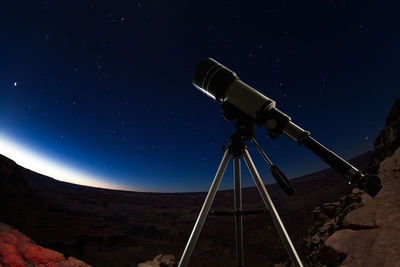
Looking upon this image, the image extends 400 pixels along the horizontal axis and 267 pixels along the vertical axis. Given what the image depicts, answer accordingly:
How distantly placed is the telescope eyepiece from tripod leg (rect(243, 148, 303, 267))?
0.74 meters

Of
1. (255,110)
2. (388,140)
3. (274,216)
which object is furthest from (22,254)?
(388,140)

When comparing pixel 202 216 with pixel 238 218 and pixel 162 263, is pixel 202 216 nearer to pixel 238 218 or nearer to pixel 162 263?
pixel 238 218

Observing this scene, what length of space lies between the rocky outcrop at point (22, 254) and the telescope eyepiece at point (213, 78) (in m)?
3.60

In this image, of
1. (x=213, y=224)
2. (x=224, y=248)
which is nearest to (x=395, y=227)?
(x=224, y=248)

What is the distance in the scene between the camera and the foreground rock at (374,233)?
76.1 inches

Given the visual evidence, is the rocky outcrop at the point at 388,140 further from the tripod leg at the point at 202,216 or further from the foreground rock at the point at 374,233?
the tripod leg at the point at 202,216

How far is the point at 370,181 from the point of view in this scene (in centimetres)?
119

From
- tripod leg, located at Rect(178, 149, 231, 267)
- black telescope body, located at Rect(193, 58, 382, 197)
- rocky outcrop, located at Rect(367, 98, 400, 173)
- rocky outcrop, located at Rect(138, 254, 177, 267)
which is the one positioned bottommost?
rocky outcrop, located at Rect(138, 254, 177, 267)

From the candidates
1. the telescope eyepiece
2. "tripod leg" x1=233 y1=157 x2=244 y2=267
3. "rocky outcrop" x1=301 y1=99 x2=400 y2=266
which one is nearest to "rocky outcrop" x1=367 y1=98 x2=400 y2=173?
"rocky outcrop" x1=301 y1=99 x2=400 y2=266

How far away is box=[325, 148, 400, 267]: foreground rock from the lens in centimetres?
193

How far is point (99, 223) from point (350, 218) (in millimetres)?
26395

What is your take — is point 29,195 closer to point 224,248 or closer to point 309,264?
point 224,248

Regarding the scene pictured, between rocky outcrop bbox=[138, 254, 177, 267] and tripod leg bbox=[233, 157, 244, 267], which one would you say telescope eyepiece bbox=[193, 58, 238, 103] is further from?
rocky outcrop bbox=[138, 254, 177, 267]

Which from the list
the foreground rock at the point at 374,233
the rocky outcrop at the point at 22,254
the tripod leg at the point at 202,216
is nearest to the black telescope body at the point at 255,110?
the tripod leg at the point at 202,216
